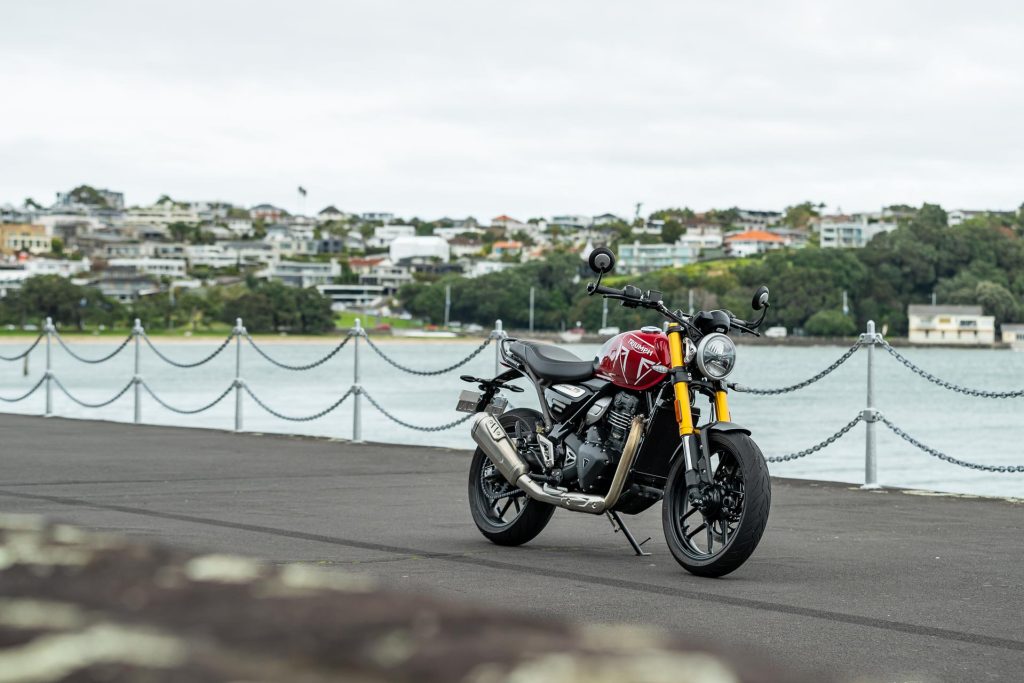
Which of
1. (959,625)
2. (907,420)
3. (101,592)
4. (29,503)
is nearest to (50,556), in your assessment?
(101,592)

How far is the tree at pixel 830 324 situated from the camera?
5605 inches

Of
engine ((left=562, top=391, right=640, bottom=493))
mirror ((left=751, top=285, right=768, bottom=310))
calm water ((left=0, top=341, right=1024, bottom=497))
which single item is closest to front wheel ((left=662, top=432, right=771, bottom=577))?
engine ((left=562, top=391, right=640, bottom=493))

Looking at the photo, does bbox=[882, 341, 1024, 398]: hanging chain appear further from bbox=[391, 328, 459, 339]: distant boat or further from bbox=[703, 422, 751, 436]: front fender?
bbox=[391, 328, 459, 339]: distant boat

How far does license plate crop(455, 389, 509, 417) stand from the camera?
871 centimetres

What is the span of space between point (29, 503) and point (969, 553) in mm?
5655

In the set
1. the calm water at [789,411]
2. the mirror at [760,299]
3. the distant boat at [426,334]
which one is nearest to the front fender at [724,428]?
the mirror at [760,299]

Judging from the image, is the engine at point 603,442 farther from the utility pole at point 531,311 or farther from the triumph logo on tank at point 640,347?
the utility pole at point 531,311

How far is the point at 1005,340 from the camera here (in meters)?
151

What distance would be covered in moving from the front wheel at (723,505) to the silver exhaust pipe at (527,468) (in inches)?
12.1

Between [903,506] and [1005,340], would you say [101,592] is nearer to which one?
[903,506]

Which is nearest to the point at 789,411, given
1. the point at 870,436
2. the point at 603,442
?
the point at 870,436

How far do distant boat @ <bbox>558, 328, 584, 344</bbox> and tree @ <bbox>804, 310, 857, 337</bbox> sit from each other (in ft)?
74.3

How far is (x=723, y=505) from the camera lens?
726 cm

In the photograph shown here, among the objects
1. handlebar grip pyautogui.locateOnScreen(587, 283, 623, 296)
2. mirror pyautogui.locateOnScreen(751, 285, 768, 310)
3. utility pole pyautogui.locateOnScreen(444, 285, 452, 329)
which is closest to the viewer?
handlebar grip pyautogui.locateOnScreen(587, 283, 623, 296)
